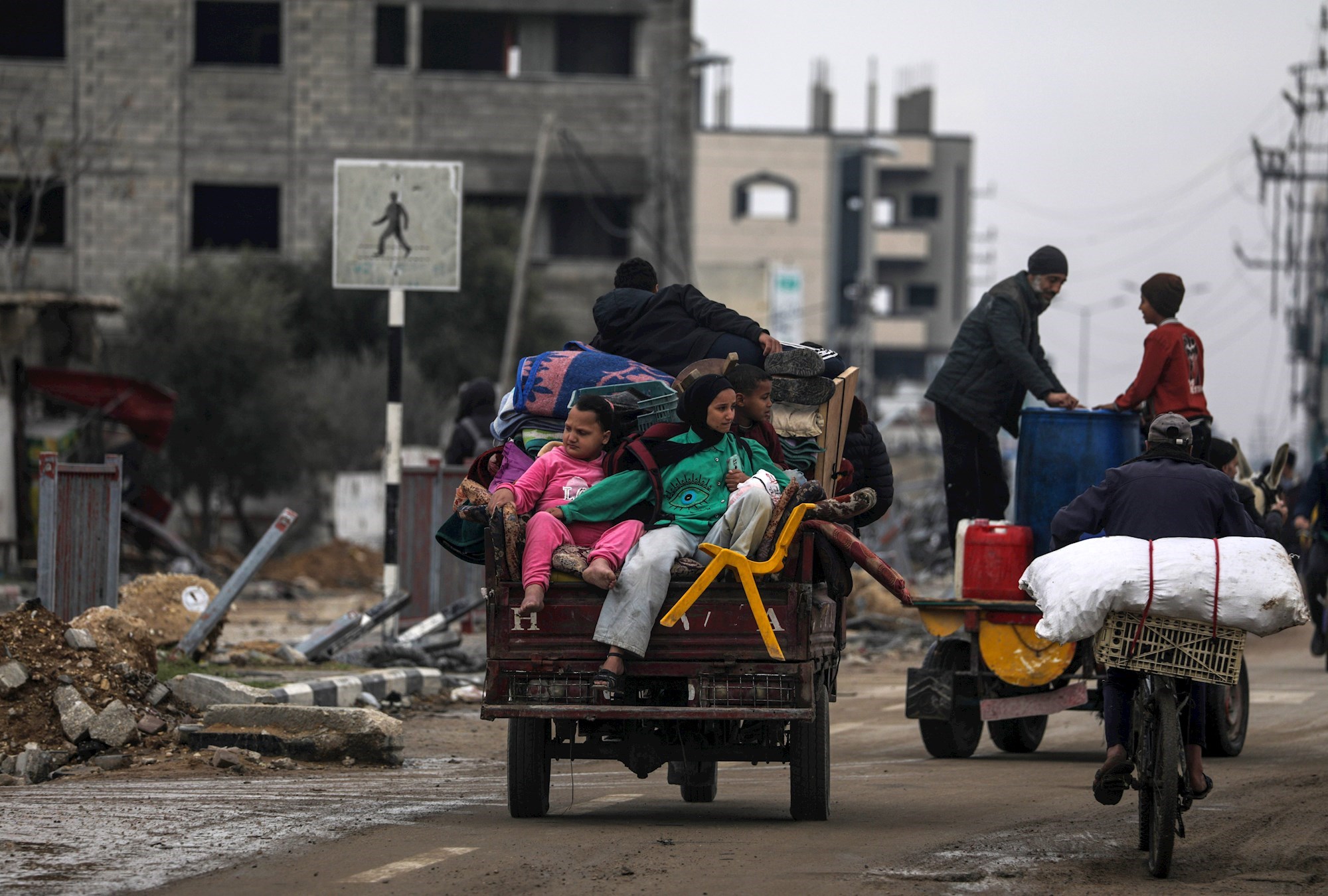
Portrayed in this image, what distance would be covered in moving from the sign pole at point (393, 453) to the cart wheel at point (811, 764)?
736 centimetres

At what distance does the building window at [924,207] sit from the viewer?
4397 inches

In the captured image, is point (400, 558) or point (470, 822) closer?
point (470, 822)

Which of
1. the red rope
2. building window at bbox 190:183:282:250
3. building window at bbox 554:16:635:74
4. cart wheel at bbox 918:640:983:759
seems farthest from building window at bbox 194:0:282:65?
the red rope

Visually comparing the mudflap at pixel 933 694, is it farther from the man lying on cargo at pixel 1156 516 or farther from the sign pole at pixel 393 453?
the sign pole at pixel 393 453

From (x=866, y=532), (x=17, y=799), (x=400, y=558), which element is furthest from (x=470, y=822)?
(x=866, y=532)

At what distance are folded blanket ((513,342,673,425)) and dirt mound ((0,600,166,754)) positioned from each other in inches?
130

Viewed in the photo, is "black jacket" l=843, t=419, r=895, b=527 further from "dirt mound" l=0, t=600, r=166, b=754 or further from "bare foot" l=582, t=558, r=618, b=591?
"dirt mound" l=0, t=600, r=166, b=754

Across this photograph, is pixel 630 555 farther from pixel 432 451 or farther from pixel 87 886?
pixel 432 451

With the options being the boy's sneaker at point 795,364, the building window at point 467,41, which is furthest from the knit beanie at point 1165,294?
the building window at point 467,41

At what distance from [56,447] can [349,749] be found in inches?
682

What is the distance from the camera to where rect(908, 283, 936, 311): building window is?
11338 centimetres

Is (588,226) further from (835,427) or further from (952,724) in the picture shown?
(835,427)

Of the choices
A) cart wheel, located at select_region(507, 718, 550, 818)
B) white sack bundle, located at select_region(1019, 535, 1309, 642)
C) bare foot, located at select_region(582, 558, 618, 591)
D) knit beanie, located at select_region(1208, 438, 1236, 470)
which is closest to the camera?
white sack bundle, located at select_region(1019, 535, 1309, 642)

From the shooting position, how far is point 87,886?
6340mm
